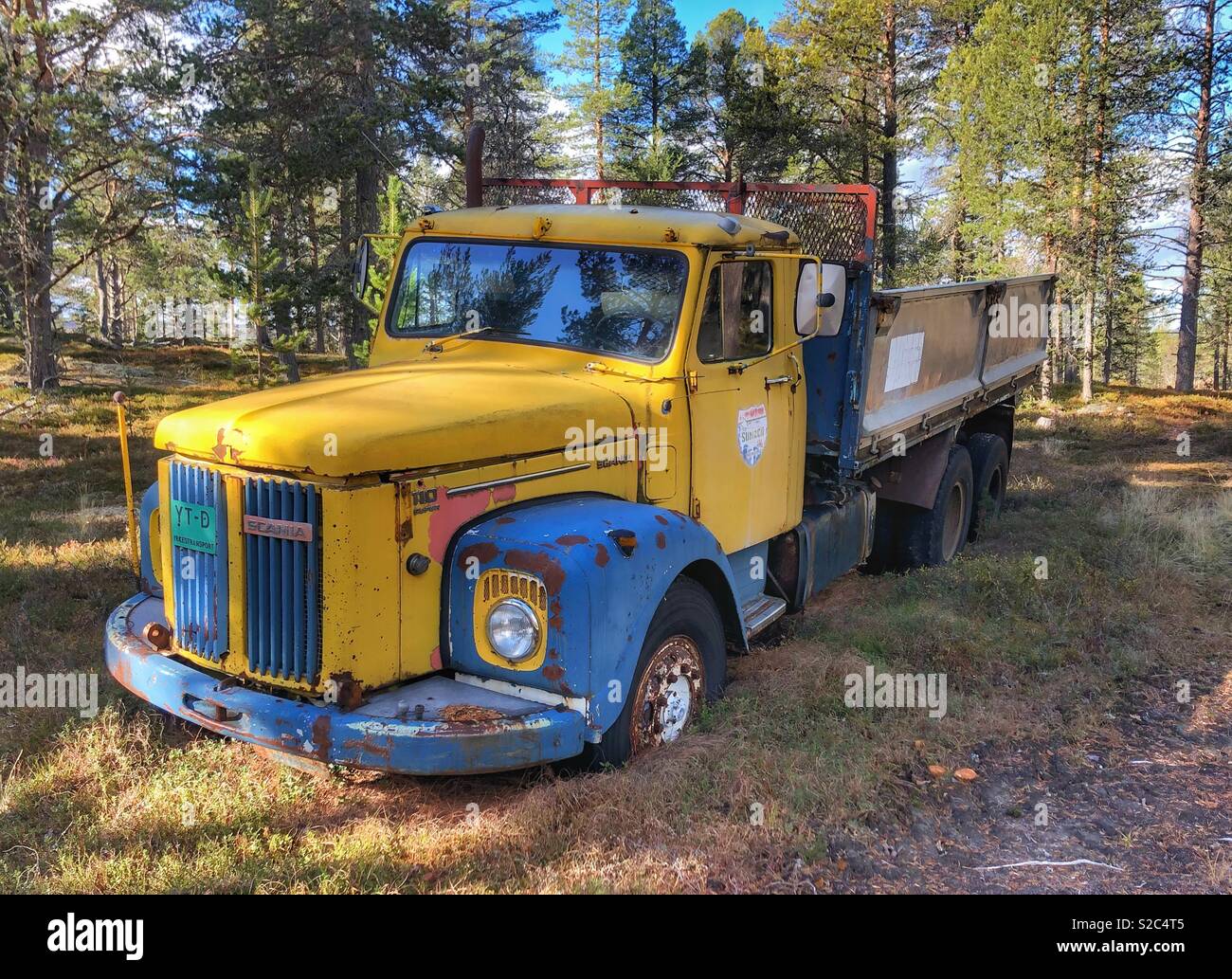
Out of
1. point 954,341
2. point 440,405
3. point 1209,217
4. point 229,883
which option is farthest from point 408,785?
point 1209,217

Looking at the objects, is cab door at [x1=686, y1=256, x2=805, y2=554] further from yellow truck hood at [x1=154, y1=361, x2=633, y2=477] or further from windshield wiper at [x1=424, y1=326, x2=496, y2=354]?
windshield wiper at [x1=424, y1=326, x2=496, y2=354]

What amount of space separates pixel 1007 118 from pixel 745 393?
18730 mm

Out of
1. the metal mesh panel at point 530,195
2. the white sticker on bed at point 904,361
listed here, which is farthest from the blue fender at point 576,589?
the white sticker on bed at point 904,361

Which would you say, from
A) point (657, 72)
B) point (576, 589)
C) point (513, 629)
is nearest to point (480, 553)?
point (513, 629)

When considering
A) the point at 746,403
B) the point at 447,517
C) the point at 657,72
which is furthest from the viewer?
the point at 657,72

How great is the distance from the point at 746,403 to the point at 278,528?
2.59 m

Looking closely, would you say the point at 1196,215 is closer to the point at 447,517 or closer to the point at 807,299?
the point at 807,299

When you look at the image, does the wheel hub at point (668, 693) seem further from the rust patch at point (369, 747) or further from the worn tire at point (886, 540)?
the worn tire at point (886, 540)

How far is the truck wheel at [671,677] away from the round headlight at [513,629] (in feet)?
1.74

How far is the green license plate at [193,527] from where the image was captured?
378 centimetres

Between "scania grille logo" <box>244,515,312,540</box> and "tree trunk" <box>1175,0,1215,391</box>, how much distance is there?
73.6 feet

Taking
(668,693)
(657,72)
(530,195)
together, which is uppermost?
(657,72)

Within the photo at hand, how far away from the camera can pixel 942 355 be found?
307 inches

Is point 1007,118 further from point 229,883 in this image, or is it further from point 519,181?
point 229,883
